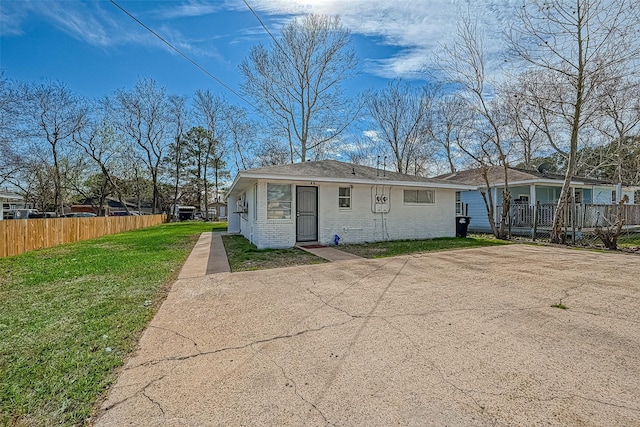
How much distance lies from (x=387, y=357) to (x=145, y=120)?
1412 inches

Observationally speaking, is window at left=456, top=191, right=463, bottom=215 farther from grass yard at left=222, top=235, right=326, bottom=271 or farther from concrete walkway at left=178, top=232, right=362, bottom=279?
grass yard at left=222, top=235, right=326, bottom=271

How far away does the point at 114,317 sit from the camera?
12.1 feet

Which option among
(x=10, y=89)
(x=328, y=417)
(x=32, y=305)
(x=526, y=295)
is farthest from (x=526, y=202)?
(x=10, y=89)

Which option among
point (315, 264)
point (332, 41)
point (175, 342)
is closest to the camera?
point (175, 342)

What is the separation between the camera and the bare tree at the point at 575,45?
966cm

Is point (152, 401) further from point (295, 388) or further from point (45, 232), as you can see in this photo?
point (45, 232)

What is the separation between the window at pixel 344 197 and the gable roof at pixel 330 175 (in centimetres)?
49

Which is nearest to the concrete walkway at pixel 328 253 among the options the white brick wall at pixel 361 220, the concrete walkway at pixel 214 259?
the concrete walkway at pixel 214 259

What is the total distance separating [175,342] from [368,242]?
886cm

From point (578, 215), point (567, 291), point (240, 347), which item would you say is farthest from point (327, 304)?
point (578, 215)

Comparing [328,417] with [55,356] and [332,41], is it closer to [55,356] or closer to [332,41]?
[55,356]

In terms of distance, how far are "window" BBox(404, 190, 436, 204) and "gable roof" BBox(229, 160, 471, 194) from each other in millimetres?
441

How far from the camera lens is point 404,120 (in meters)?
26.7

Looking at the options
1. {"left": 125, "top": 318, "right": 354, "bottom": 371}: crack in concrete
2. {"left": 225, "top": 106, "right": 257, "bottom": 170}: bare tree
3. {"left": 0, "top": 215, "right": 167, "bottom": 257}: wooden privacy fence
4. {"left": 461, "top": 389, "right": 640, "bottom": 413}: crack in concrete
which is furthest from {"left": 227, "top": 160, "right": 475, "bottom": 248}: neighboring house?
{"left": 225, "top": 106, "right": 257, "bottom": 170}: bare tree
